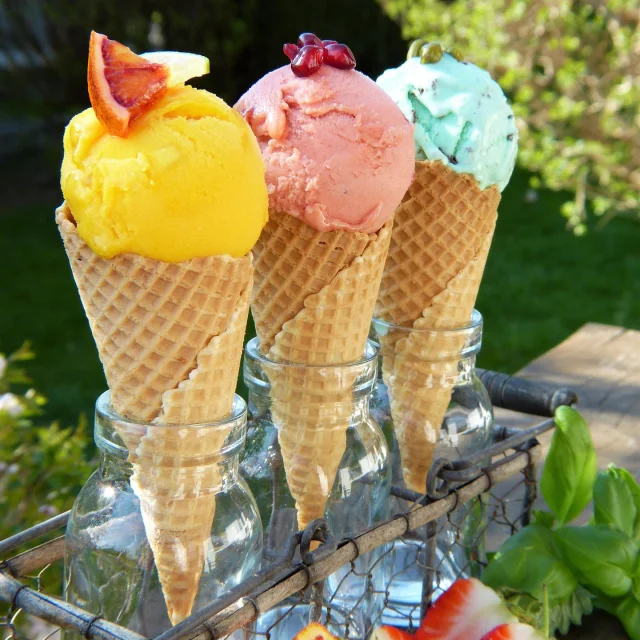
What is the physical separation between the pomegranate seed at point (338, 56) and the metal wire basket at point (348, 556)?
0.42m

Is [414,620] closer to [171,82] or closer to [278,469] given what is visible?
[278,469]

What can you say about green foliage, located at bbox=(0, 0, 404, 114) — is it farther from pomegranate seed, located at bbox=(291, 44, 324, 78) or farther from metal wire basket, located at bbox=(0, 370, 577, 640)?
pomegranate seed, located at bbox=(291, 44, 324, 78)

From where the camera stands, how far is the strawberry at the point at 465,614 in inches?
36.4

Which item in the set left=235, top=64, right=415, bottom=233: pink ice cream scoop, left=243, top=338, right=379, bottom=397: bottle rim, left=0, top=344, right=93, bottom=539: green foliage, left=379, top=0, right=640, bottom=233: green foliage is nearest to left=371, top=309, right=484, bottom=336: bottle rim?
left=243, top=338, right=379, bottom=397: bottle rim

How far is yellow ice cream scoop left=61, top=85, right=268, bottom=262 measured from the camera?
714 millimetres

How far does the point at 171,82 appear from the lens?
75 cm

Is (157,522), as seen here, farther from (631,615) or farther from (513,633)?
(631,615)

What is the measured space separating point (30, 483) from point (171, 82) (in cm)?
131

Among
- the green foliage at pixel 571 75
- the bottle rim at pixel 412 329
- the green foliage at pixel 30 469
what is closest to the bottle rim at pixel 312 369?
the bottle rim at pixel 412 329

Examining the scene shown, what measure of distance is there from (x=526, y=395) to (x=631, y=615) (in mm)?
317

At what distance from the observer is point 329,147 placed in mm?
855

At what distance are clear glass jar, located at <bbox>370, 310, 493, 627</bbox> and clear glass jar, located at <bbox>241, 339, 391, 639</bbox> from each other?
6 cm

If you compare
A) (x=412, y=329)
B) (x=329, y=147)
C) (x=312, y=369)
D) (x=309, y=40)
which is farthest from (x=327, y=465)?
(x=309, y=40)

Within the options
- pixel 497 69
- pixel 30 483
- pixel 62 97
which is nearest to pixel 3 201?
pixel 62 97
